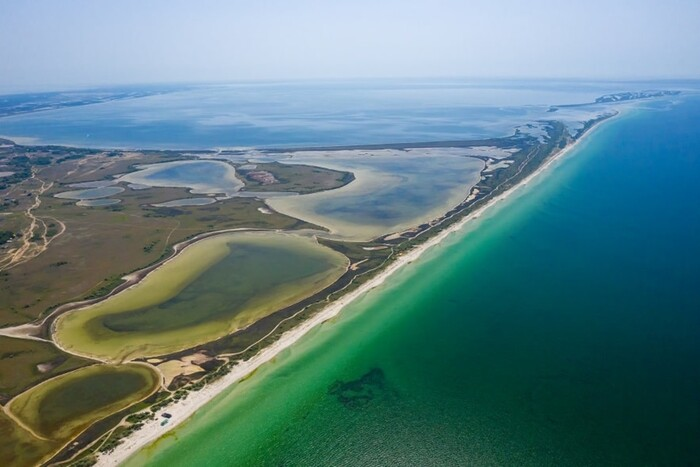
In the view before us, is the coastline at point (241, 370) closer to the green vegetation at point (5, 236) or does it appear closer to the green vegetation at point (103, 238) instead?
the green vegetation at point (103, 238)

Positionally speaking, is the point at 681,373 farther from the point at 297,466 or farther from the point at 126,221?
the point at 126,221

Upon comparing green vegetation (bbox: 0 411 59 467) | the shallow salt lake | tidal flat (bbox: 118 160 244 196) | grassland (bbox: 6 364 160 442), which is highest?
tidal flat (bbox: 118 160 244 196)

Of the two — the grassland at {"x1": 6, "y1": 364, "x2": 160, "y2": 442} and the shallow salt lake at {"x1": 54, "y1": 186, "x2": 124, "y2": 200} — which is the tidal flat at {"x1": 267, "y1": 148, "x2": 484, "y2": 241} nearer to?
the shallow salt lake at {"x1": 54, "y1": 186, "x2": 124, "y2": 200}

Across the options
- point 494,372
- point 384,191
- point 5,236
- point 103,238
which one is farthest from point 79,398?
point 384,191

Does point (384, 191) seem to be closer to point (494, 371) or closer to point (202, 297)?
point (202, 297)

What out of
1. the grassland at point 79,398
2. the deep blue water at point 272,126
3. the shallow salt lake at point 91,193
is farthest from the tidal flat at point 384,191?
the grassland at point 79,398

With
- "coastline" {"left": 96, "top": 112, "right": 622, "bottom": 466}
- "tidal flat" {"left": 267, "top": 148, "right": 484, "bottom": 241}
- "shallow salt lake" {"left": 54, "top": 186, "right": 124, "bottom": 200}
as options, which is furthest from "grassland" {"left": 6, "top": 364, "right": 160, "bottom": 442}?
"shallow salt lake" {"left": 54, "top": 186, "right": 124, "bottom": 200}

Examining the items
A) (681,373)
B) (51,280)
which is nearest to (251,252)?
(51,280)
